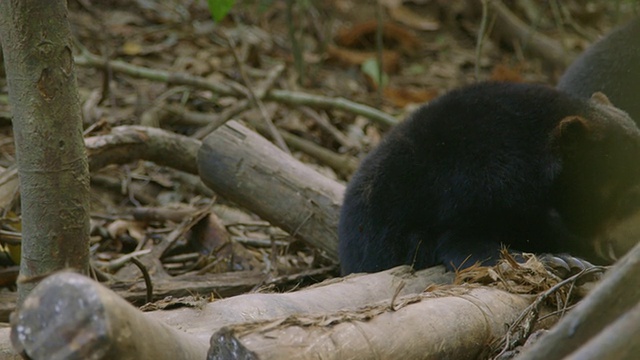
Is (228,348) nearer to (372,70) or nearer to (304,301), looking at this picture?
(304,301)

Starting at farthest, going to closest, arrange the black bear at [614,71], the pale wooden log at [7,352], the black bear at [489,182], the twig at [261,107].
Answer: the twig at [261,107]
the black bear at [614,71]
the black bear at [489,182]
the pale wooden log at [7,352]

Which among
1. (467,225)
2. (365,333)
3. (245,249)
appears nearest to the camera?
(365,333)

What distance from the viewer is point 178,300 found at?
266 cm

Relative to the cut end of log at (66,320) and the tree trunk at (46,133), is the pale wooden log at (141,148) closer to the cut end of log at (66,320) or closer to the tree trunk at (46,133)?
the tree trunk at (46,133)

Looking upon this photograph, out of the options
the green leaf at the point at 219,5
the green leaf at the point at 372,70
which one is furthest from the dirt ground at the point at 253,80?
the green leaf at the point at 219,5

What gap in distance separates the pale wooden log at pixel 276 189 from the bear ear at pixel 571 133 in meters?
1.17

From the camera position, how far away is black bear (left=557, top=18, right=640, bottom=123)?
5.41 meters

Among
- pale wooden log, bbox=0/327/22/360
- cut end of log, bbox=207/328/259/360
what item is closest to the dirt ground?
pale wooden log, bbox=0/327/22/360

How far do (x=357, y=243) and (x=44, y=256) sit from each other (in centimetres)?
161

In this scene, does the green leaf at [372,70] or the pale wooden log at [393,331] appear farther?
the green leaf at [372,70]

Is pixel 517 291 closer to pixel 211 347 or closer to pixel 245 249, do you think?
pixel 211 347

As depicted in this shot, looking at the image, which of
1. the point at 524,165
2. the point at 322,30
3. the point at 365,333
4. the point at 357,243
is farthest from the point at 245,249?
the point at 322,30

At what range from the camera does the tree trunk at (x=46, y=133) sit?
2.59 metres

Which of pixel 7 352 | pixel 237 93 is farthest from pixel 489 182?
pixel 237 93
